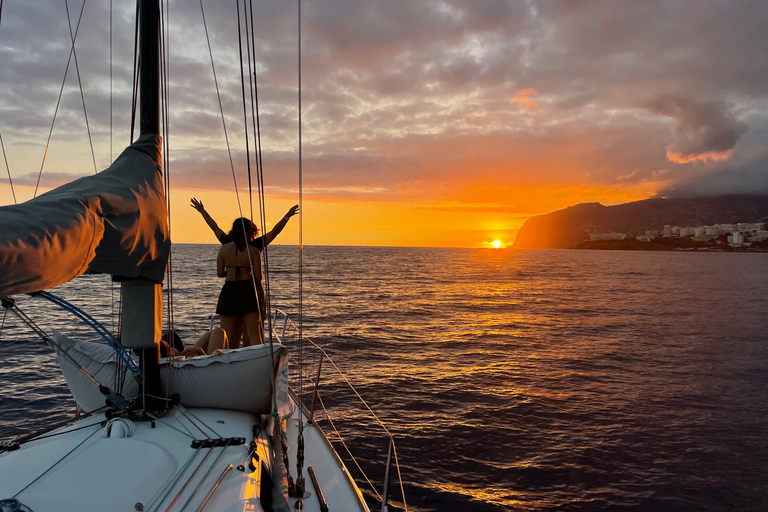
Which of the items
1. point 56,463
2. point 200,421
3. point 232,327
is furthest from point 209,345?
point 56,463

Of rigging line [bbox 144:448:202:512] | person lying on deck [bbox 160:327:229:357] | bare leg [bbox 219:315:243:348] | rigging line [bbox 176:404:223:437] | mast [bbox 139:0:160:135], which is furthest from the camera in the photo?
bare leg [bbox 219:315:243:348]

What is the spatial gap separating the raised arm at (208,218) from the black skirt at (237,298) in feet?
2.41

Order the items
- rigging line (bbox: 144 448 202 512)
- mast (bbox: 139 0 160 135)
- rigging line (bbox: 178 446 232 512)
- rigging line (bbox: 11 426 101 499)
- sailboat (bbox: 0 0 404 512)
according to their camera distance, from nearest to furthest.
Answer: sailboat (bbox: 0 0 404 512) < rigging line (bbox: 11 426 101 499) < rigging line (bbox: 144 448 202 512) < rigging line (bbox: 178 446 232 512) < mast (bbox: 139 0 160 135)

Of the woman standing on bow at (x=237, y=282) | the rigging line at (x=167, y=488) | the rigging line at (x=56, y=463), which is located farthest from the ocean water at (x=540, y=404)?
the rigging line at (x=56, y=463)

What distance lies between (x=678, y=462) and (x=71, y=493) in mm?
9068

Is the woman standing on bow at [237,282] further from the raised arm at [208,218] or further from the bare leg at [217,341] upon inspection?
the bare leg at [217,341]

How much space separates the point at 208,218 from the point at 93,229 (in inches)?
164

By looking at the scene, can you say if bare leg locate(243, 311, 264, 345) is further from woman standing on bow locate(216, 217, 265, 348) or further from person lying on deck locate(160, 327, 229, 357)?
person lying on deck locate(160, 327, 229, 357)

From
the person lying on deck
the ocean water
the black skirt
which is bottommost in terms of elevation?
the ocean water

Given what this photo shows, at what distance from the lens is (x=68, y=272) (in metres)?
2.38

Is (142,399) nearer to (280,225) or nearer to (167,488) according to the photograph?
(167,488)

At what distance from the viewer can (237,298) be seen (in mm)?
6672

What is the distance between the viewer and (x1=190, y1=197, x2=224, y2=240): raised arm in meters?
6.42

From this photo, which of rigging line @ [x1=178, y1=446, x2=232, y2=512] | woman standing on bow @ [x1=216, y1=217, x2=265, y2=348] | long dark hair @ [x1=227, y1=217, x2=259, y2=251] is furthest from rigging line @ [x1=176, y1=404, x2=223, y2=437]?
long dark hair @ [x1=227, y1=217, x2=259, y2=251]
